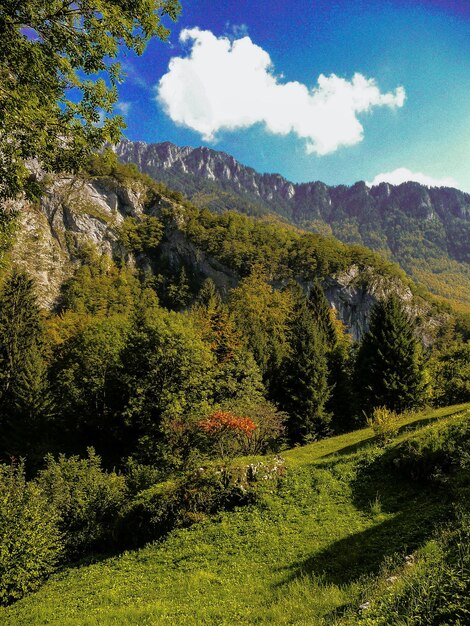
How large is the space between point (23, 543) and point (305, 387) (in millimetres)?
26258

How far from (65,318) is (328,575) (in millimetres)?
60087

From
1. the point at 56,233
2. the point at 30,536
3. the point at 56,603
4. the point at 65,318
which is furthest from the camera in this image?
the point at 56,233

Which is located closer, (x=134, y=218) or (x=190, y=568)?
(x=190, y=568)

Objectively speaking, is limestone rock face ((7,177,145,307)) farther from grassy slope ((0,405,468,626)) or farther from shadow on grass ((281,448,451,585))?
shadow on grass ((281,448,451,585))

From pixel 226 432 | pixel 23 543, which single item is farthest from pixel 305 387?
pixel 23 543

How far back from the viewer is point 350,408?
1451 inches

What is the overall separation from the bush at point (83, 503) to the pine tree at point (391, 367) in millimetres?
23806

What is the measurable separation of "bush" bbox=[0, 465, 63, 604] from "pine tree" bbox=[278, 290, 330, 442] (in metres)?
22.6

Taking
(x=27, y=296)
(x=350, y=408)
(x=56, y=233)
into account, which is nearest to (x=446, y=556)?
(x=350, y=408)

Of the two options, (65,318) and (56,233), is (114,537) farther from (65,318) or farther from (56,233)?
(56,233)

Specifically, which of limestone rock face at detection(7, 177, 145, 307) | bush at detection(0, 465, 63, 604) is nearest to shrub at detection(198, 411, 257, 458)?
bush at detection(0, 465, 63, 604)

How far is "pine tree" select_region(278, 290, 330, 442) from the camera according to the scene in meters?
33.8

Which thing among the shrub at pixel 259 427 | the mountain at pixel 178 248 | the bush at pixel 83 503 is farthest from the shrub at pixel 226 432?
the mountain at pixel 178 248

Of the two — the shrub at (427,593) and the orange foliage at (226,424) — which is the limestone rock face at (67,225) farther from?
the shrub at (427,593)
